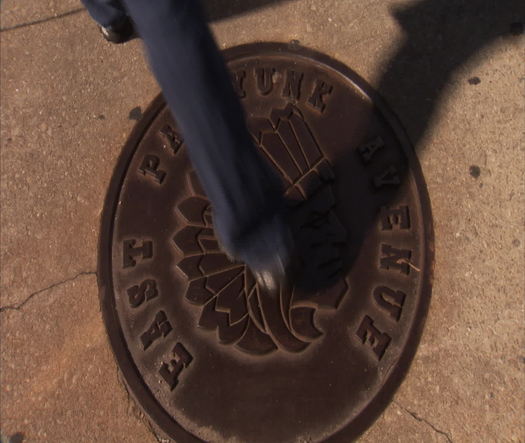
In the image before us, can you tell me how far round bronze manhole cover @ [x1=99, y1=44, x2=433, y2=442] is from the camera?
196cm

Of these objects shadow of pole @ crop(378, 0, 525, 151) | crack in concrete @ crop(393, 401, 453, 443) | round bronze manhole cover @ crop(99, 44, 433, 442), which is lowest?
crack in concrete @ crop(393, 401, 453, 443)

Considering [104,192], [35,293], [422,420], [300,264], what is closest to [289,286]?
[300,264]

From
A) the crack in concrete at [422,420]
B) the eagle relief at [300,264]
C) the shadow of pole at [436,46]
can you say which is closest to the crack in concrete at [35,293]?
the eagle relief at [300,264]

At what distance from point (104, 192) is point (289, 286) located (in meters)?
0.87

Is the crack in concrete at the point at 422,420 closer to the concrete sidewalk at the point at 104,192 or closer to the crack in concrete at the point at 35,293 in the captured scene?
the concrete sidewalk at the point at 104,192

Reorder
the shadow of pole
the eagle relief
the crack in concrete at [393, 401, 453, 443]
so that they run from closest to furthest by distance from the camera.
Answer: the crack in concrete at [393, 401, 453, 443] < the eagle relief < the shadow of pole

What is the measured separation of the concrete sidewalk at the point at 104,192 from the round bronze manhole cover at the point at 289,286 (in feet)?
0.27

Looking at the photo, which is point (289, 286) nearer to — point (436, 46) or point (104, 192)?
point (104, 192)

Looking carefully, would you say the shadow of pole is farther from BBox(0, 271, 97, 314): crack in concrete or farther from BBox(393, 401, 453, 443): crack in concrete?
BBox(0, 271, 97, 314): crack in concrete

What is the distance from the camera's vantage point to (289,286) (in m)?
2.01

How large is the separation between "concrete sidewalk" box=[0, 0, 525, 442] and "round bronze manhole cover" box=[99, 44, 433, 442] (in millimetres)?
83

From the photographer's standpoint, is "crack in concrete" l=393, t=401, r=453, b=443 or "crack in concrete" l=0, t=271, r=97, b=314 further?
"crack in concrete" l=0, t=271, r=97, b=314

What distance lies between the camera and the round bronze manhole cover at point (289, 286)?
1957 millimetres

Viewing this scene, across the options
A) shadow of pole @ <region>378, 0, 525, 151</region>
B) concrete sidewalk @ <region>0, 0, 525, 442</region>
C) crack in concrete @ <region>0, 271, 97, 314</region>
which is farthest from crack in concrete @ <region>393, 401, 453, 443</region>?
crack in concrete @ <region>0, 271, 97, 314</region>
